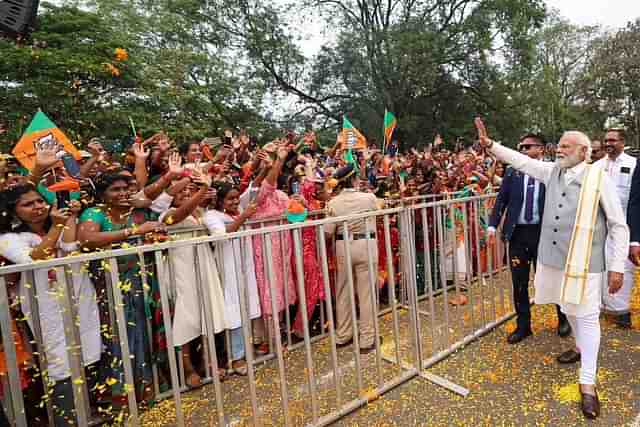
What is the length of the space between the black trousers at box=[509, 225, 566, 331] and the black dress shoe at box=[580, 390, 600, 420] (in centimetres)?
123

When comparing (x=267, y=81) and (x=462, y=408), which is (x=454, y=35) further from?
(x=462, y=408)

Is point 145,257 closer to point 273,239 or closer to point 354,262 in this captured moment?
point 273,239

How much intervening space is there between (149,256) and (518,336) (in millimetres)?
3715

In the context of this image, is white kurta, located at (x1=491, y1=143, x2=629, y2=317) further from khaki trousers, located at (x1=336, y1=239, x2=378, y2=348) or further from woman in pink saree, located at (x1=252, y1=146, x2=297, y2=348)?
woman in pink saree, located at (x1=252, y1=146, x2=297, y2=348)

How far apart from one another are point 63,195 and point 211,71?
15885 mm

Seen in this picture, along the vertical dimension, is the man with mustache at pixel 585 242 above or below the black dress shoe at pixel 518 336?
above

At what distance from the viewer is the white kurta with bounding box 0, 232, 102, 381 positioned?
2229mm

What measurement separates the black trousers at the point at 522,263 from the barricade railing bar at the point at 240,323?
15.0 inches

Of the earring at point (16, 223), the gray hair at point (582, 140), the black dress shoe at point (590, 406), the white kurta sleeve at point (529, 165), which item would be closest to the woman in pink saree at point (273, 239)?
the earring at point (16, 223)

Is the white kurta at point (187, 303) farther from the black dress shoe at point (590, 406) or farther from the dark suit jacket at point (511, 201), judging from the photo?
the dark suit jacket at point (511, 201)

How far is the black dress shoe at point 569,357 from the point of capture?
3.61 m

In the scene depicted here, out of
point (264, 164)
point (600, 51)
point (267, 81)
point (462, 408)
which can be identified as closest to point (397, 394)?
point (462, 408)

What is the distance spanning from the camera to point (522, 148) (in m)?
4.27

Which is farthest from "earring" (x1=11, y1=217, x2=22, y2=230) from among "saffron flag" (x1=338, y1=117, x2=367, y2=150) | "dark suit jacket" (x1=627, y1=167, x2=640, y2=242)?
"dark suit jacket" (x1=627, y1=167, x2=640, y2=242)
